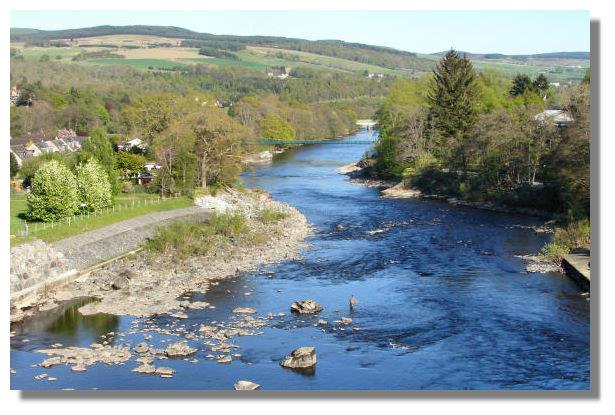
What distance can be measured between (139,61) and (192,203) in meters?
87.4

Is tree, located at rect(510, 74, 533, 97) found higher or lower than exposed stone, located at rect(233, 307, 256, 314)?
higher

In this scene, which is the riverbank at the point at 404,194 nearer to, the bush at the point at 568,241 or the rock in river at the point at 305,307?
the bush at the point at 568,241

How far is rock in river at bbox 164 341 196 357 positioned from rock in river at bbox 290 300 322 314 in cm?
404

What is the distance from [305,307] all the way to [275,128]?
55066mm

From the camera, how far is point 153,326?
2184cm

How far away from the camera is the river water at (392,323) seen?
18000mm

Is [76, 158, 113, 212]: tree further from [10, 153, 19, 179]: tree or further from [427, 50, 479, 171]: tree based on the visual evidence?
[427, 50, 479, 171]: tree

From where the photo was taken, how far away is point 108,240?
96.5 ft

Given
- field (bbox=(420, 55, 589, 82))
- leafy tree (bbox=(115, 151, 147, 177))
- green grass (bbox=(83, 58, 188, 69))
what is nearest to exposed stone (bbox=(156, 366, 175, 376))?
leafy tree (bbox=(115, 151, 147, 177))

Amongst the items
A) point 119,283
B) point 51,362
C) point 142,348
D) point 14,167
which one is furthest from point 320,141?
point 51,362

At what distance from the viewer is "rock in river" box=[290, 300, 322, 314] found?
22.8 m

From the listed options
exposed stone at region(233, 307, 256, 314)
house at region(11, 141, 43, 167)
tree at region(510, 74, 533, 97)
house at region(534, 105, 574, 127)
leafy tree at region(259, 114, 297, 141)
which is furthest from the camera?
leafy tree at region(259, 114, 297, 141)

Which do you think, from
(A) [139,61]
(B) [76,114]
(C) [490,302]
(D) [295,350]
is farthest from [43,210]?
(A) [139,61]

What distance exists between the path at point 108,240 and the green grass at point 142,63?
8661 centimetres
